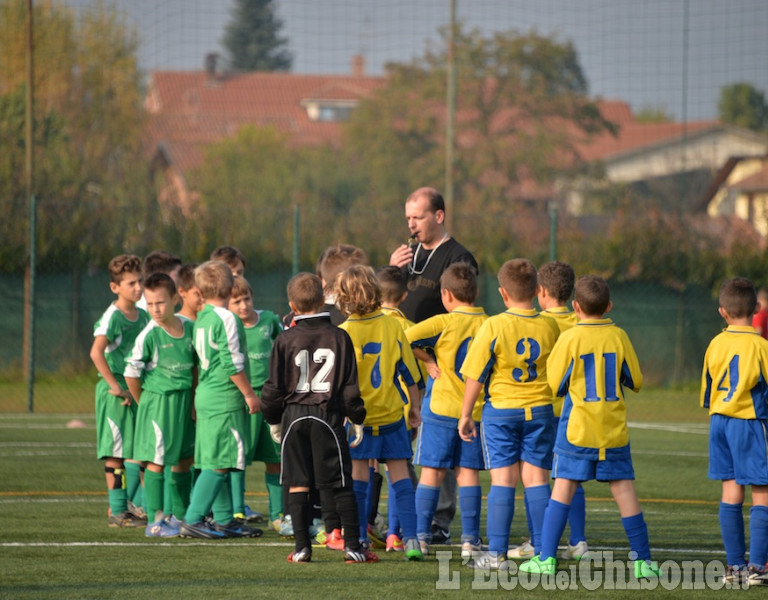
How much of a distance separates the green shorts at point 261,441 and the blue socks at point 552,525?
2318 mm

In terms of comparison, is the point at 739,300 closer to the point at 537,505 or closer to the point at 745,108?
the point at 537,505

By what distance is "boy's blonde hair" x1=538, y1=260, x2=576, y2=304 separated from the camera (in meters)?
6.97

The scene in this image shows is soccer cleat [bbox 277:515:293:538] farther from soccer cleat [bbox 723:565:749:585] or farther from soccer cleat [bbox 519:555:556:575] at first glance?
soccer cleat [bbox 723:565:749:585]

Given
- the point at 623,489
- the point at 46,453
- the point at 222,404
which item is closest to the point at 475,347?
the point at 623,489

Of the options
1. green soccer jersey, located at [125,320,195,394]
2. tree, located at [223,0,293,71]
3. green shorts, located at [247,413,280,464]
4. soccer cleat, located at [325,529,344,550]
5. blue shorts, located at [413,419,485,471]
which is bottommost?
soccer cleat, located at [325,529,344,550]

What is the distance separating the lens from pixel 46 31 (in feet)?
86.5

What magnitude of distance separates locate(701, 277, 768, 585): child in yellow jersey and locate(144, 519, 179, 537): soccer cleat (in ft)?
11.0

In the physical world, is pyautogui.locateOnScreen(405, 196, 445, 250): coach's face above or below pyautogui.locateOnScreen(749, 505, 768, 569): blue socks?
above

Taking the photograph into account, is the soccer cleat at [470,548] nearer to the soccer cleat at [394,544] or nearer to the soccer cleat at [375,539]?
the soccer cleat at [394,544]

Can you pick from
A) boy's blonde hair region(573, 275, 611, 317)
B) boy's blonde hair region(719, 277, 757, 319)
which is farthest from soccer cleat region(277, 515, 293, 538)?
boy's blonde hair region(719, 277, 757, 319)

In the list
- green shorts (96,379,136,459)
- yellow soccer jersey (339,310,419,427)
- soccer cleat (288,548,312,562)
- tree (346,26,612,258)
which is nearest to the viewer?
soccer cleat (288,548,312,562)

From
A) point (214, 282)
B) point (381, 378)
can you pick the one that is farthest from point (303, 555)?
point (214, 282)

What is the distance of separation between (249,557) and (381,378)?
4.17 feet

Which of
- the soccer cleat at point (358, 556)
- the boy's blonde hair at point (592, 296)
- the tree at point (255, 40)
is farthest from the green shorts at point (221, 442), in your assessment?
the tree at point (255, 40)
